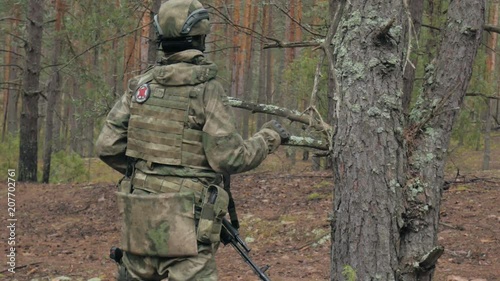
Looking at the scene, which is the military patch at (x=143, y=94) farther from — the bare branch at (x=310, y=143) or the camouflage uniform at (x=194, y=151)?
the bare branch at (x=310, y=143)

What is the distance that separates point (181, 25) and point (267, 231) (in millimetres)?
4374

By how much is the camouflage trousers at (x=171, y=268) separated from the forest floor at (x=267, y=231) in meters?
2.27

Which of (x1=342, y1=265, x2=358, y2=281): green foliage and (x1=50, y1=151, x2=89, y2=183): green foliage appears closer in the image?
(x1=342, y1=265, x2=358, y2=281): green foliage

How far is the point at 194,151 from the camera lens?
3496 mm

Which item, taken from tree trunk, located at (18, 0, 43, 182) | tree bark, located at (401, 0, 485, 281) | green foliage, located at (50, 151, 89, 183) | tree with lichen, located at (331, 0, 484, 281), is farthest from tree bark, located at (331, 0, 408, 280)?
green foliage, located at (50, 151, 89, 183)

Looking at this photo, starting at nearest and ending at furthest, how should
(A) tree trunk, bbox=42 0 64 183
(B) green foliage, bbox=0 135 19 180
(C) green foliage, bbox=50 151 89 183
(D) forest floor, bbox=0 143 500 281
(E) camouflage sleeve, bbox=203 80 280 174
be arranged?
1. (E) camouflage sleeve, bbox=203 80 280 174
2. (D) forest floor, bbox=0 143 500 281
3. (B) green foliage, bbox=0 135 19 180
4. (A) tree trunk, bbox=42 0 64 183
5. (C) green foliage, bbox=50 151 89 183

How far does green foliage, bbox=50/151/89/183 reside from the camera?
14.6 metres

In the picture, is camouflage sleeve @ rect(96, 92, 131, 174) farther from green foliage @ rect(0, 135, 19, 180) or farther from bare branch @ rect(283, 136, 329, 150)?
green foliage @ rect(0, 135, 19, 180)

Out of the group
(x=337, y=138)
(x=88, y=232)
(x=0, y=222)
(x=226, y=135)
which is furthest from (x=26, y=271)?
(x=337, y=138)

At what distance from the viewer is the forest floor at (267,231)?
20.0ft

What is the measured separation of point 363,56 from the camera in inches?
121

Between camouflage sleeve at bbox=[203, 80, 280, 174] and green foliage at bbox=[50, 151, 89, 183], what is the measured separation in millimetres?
11612

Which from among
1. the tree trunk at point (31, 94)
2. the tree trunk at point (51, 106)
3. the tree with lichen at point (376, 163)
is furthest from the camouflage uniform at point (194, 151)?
the tree trunk at point (51, 106)

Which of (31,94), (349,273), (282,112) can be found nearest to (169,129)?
(282,112)
